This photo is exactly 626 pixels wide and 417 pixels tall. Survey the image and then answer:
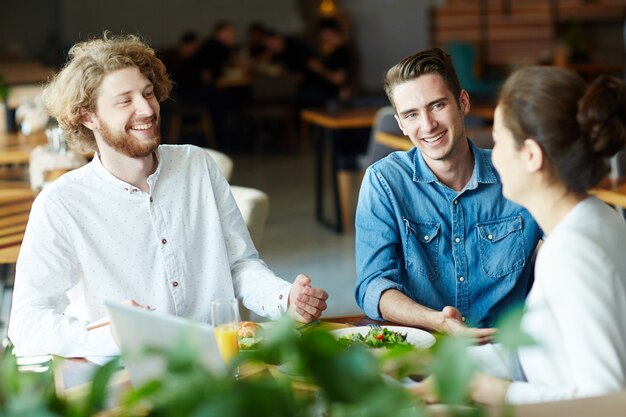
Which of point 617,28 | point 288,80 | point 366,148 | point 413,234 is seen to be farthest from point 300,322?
point 617,28

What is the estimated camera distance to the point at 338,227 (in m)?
6.97

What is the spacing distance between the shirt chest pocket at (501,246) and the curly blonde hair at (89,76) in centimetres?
91

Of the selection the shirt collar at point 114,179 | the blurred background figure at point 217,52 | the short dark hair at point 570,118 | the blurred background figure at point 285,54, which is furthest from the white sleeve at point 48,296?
the blurred background figure at point 285,54

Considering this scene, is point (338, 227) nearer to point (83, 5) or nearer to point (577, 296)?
point (577, 296)

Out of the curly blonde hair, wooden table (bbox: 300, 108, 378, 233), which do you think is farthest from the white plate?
wooden table (bbox: 300, 108, 378, 233)

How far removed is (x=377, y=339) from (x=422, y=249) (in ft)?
1.68

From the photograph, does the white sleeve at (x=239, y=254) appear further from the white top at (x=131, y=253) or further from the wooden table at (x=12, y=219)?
the wooden table at (x=12, y=219)

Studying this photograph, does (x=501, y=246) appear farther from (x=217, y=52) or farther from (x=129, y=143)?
(x=217, y=52)

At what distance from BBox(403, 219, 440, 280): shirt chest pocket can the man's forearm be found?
13 cm

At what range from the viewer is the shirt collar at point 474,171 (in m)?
2.51

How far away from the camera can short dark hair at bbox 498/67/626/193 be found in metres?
1.64

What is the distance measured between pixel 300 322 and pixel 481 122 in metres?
3.98

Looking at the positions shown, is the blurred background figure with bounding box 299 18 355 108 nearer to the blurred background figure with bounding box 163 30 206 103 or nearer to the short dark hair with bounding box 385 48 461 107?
the blurred background figure with bounding box 163 30 206 103

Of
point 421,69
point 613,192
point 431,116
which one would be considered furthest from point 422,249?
point 613,192
